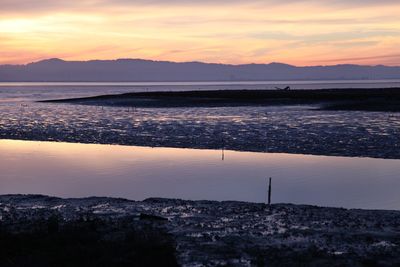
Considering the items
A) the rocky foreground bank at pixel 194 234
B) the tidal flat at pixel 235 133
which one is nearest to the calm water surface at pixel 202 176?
the rocky foreground bank at pixel 194 234

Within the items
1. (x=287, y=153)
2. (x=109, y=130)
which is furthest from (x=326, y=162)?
(x=109, y=130)

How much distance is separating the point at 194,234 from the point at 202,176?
8.81m

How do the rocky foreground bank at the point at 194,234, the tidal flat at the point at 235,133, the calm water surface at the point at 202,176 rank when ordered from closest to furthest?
the rocky foreground bank at the point at 194,234 < the calm water surface at the point at 202,176 < the tidal flat at the point at 235,133

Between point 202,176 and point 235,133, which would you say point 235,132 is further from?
point 202,176

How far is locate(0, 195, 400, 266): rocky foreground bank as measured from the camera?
33.1 feet

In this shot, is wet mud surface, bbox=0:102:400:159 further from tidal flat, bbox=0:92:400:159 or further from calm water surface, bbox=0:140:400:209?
calm water surface, bbox=0:140:400:209

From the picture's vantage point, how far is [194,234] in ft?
39.3

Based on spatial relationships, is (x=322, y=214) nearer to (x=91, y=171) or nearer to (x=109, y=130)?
(x=91, y=171)

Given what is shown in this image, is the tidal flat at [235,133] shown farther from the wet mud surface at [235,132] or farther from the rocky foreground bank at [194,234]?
the rocky foreground bank at [194,234]

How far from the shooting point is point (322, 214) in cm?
1394

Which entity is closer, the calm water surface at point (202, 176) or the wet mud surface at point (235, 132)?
the calm water surface at point (202, 176)

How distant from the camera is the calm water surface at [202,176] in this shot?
17438 mm

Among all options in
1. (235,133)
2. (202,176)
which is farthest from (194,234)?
(235,133)

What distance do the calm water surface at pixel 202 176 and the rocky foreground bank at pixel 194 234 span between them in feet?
7.32
